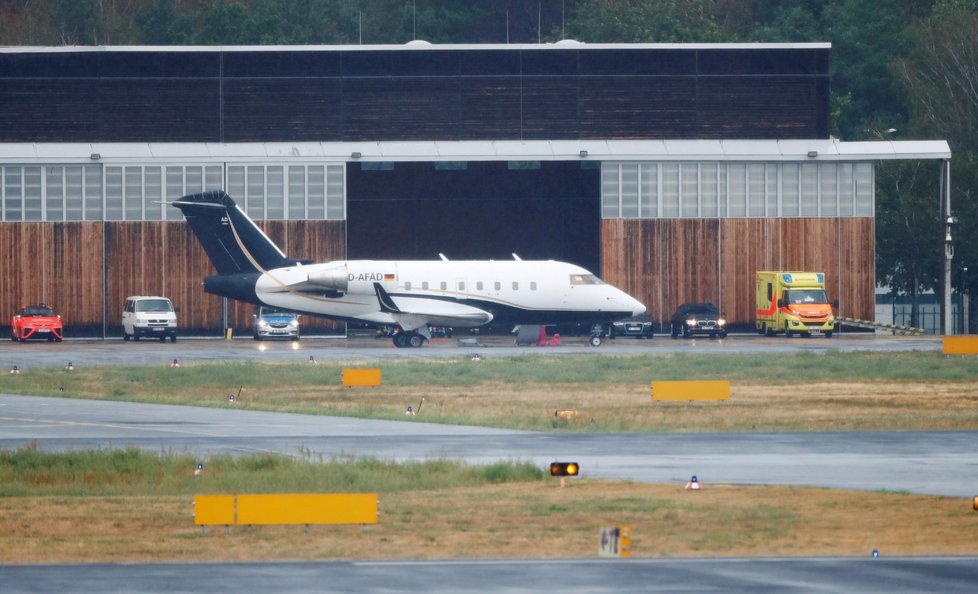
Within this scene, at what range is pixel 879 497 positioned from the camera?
2355cm

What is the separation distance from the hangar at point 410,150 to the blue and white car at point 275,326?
5.13ft

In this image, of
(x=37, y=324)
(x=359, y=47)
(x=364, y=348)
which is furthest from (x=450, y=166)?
(x=37, y=324)

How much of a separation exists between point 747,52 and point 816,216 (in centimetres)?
859

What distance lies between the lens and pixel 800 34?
382 ft

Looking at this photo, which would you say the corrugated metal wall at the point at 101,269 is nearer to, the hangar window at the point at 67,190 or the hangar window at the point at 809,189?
the hangar window at the point at 67,190

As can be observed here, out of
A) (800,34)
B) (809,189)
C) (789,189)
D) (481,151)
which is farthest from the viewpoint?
(800,34)

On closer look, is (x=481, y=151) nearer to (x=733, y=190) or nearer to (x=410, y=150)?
(x=410, y=150)

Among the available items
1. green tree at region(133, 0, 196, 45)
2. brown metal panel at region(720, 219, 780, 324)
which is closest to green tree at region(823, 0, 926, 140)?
brown metal panel at region(720, 219, 780, 324)

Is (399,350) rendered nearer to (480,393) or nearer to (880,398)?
(480,393)

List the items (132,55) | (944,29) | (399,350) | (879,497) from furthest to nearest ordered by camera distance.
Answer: (944,29), (132,55), (399,350), (879,497)

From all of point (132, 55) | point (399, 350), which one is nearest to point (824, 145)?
point (399, 350)

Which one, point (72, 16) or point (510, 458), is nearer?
point (510, 458)

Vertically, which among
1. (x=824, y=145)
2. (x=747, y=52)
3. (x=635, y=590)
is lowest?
(x=635, y=590)

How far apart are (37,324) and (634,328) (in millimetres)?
27925
